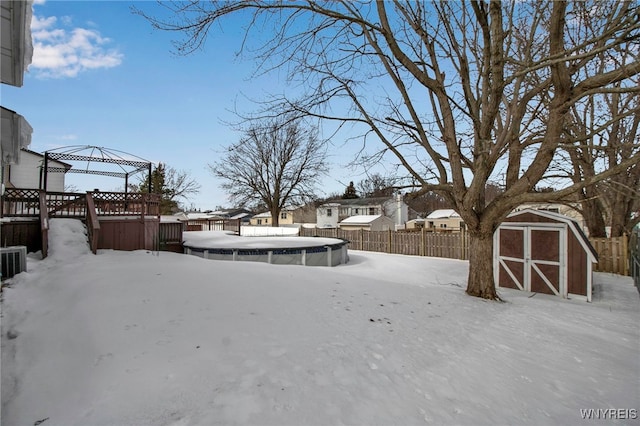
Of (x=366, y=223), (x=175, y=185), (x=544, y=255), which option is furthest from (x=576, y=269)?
(x=175, y=185)

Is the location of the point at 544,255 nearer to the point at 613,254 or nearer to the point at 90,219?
the point at 613,254

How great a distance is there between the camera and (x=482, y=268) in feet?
22.7

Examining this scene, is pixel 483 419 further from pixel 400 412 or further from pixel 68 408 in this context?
pixel 68 408

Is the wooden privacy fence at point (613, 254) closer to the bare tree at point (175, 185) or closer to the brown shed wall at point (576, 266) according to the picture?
the brown shed wall at point (576, 266)

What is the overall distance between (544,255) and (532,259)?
319mm

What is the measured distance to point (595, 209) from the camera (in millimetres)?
12836

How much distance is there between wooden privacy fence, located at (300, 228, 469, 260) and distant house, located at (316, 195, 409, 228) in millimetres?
19059

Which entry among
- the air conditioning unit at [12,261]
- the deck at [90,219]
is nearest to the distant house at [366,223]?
the deck at [90,219]

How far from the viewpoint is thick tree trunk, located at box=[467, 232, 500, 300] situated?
6.82 metres

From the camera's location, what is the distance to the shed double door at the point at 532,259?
27.3ft

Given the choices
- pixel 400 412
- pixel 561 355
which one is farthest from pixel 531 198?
pixel 400 412

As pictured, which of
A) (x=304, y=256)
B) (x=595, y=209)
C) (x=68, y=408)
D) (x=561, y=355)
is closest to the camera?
(x=68, y=408)

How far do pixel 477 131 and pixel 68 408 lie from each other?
7871 millimetres

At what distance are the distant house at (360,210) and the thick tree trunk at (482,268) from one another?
33655mm
